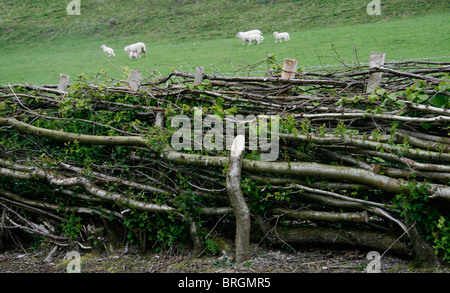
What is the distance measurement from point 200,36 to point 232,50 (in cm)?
735

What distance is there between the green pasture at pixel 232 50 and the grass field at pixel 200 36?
48 mm

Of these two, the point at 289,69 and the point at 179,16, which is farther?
the point at 179,16

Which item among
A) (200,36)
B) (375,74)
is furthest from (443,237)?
(200,36)

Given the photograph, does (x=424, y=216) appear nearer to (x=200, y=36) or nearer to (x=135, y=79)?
(x=135, y=79)

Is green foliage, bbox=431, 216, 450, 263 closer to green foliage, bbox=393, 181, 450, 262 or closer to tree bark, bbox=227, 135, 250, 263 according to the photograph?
green foliage, bbox=393, 181, 450, 262

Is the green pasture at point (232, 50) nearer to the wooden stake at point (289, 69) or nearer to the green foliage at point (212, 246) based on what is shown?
the wooden stake at point (289, 69)

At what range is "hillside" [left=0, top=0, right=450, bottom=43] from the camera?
93.3ft

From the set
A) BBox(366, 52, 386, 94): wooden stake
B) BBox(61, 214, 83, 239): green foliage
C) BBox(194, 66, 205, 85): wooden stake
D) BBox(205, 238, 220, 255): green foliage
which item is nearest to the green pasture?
BBox(194, 66, 205, 85): wooden stake

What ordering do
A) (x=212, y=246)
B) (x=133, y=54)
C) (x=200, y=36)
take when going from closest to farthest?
(x=212, y=246), (x=133, y=54), (x=200, y=36)

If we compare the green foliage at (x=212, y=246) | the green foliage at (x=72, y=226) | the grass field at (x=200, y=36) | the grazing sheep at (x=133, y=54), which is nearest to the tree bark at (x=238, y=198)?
the green foliage at (x=212, y=246)

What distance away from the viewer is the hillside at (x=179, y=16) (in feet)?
93.3

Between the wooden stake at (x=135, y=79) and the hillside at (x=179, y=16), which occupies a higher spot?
the hillside at (x=179, y=16)

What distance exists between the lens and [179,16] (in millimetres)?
35125
